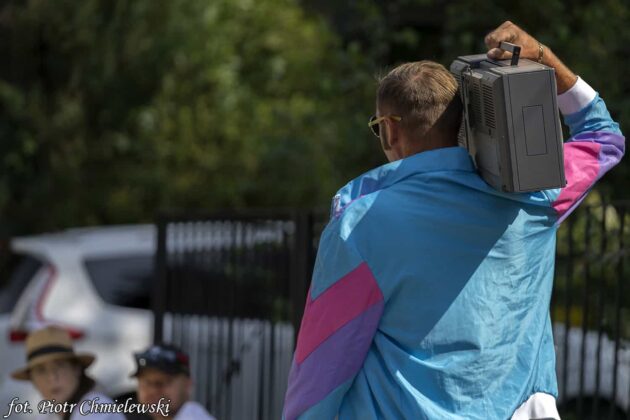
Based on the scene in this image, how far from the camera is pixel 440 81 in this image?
2.80 meters

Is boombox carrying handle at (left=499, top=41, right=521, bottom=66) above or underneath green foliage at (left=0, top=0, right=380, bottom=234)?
above

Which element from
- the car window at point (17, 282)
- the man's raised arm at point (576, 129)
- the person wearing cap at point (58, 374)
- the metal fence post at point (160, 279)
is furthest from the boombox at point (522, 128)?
the car window at point (17, 282)

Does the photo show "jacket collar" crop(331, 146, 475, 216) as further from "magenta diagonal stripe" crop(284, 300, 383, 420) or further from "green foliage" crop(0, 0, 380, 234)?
"green foliage" crop(0, 0, 380, 234)

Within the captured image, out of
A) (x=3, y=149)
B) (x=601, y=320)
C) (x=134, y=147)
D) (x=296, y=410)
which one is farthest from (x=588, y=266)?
(x=134, y=147)

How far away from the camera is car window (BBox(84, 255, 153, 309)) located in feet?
25.6

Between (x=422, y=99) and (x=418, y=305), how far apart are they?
0.49 meters

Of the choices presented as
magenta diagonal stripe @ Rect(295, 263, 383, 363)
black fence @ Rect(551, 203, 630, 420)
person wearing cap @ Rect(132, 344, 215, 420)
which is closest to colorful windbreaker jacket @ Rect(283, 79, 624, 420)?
magenta diagonal stripe @ Rect(295, 263, 383, 363)

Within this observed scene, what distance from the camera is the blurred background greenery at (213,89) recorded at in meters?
6.34

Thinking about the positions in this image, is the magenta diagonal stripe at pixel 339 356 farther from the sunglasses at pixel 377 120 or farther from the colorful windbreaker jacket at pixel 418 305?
the sunglasses at pixel 377 120

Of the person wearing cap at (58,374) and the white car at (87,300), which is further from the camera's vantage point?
the white car at (87,300)

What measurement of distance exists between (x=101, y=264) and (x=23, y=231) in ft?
12.7

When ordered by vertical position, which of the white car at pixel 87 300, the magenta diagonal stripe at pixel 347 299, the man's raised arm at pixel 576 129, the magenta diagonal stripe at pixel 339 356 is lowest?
the white car at pixel 87 300

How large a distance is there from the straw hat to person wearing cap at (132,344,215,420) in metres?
0.35

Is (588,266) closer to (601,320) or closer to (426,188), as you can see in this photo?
(601,320)
